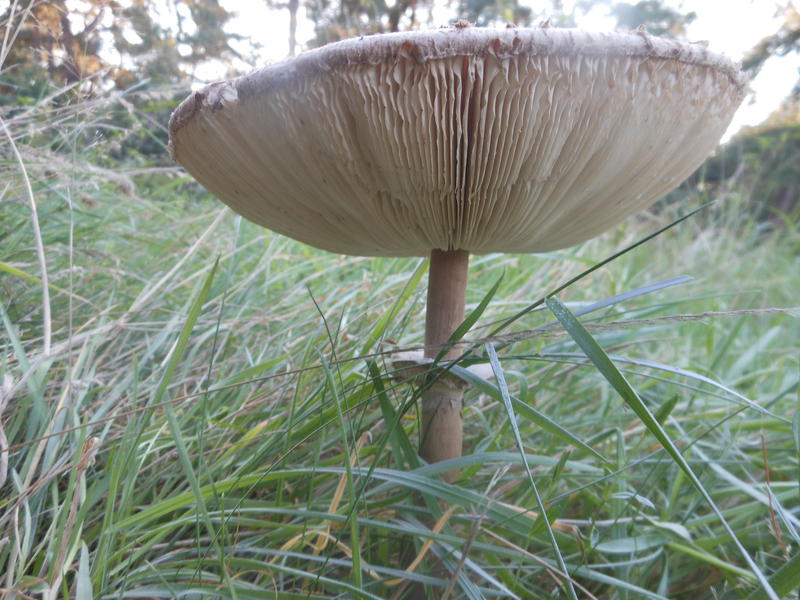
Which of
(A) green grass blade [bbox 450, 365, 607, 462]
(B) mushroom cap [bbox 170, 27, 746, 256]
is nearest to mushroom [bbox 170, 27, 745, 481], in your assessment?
(B) mushroom cap [bbox 170, 27, 746, 256]

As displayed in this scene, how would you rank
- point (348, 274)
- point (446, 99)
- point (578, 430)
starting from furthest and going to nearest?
1. point (348, 274)
2. point (578, 430)
3. point (446, 99)

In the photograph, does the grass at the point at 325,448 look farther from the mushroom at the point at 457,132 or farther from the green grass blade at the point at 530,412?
the mushroom at the point at 457,132

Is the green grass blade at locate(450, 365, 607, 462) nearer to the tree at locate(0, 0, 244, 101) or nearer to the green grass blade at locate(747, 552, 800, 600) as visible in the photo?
the green grass blade at locate(747, 552, 800, 600)

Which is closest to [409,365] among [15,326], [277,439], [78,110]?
[277,439]

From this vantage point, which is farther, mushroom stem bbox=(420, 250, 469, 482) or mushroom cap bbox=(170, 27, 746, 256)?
mushroom stem bbox=(420, 250, 469, 482)

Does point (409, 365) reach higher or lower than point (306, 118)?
lower

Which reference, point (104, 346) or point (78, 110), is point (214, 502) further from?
point (78, 110)

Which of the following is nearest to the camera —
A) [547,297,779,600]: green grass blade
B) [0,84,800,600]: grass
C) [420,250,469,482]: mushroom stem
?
[547,297,779,600]: green grass blade

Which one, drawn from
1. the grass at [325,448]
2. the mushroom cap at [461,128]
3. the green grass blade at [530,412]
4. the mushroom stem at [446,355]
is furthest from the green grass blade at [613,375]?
the mushroom stem at [446,355]
